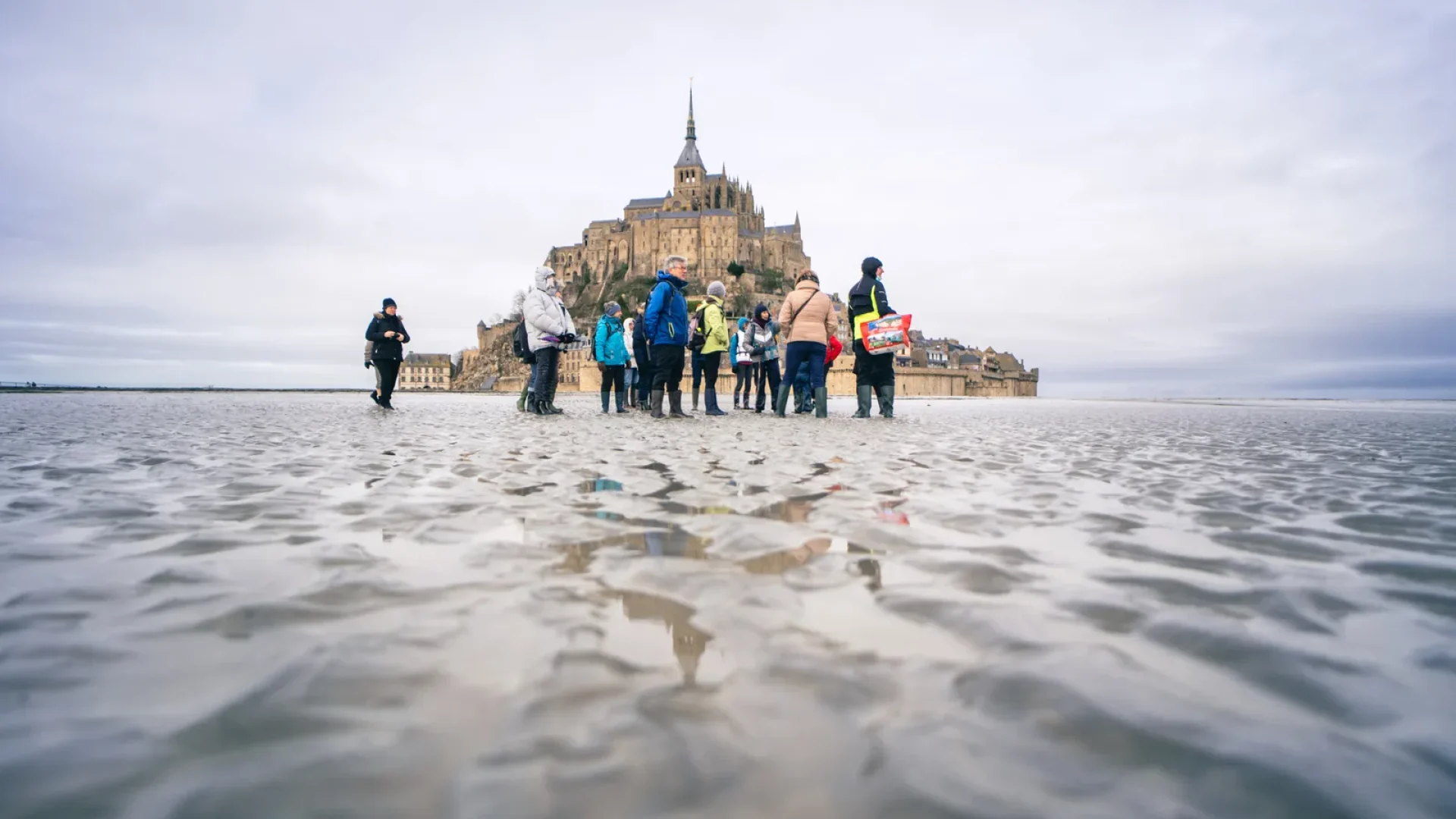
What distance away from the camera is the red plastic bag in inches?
413

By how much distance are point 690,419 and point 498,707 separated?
9.79m

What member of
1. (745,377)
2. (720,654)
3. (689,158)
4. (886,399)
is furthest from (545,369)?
(689,158)

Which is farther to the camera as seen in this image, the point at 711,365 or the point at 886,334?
the point at 711,365

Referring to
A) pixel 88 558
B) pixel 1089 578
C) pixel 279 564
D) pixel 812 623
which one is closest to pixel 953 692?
pixel 812 623

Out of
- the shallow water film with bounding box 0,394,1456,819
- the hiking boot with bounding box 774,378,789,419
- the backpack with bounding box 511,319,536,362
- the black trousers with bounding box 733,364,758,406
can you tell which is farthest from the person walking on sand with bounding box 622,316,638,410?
the shallow water film with bounding box 0,394,1456,819

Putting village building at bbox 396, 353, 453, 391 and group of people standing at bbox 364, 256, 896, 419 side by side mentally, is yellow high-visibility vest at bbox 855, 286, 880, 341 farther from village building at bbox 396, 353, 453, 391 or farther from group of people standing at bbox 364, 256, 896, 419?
village building at bbox 396, 353, 453, 391

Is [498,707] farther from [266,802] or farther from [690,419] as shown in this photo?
[690,419]

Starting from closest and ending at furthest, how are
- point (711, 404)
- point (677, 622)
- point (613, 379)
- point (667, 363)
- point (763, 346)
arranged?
point (677, 622) < point (667, 363) < point (711, 404) < point (763, 346) < point (613, 379)

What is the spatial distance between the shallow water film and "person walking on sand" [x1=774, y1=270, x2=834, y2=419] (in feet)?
26.1

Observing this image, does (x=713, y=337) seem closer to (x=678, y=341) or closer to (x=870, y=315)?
(x=678, y=341)

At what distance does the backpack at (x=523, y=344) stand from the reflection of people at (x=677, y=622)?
1025 centimetres

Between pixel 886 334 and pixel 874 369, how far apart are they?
0.98m

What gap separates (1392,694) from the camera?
4.42 feet

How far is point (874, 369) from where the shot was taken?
37.4ft
